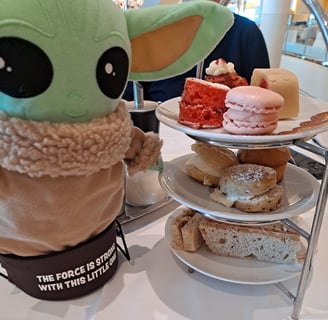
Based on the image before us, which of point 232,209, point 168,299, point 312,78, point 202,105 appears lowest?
point 312,78

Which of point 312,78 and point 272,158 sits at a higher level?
point 272,158

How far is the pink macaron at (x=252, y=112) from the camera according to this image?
351mm

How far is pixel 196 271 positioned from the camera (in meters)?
0.43

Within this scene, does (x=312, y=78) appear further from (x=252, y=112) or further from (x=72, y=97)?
(x=72, y=97)

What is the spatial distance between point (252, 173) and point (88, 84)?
23 centimetres

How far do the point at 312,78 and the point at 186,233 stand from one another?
206cm

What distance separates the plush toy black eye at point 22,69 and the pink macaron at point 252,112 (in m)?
0.20

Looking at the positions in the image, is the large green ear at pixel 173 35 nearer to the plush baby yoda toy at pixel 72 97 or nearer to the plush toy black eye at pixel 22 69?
the plush baby yoda toy at pixel 72 97

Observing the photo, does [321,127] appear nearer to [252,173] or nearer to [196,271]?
[252,173]

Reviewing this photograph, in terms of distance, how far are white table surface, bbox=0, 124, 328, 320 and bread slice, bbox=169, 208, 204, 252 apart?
0.09 feet

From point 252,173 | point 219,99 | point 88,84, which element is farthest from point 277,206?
point 88,84

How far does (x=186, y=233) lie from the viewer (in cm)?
44

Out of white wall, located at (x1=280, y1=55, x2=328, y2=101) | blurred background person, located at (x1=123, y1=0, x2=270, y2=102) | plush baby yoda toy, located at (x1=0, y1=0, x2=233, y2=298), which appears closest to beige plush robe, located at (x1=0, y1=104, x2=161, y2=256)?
plush baby yoda toy, located at (x1=0, y1=0, x2=233, y2=298)

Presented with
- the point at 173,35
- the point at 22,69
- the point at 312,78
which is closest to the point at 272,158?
the point at 173,35
